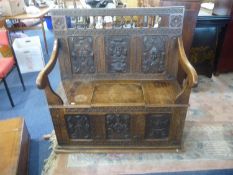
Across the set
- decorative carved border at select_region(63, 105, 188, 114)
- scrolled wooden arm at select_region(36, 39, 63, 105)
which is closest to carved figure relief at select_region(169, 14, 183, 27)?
decorative carved border at select_region(63, 105, 188, 114)

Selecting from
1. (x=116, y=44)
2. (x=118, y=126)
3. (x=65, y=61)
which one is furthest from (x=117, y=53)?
(x=118, y=126)

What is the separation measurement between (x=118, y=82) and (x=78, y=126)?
0.46 m

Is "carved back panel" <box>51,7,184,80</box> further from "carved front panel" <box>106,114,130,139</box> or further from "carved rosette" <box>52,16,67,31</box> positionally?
"carved front panel" <box>106,114,130,139</box>

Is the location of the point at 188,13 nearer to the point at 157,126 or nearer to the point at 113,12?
the point at 113,12

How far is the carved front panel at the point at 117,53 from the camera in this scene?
1604mm

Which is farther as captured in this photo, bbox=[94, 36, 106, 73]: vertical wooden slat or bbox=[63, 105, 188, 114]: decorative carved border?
bbox=[94, 36, 106, 73]: vertical wooden slat

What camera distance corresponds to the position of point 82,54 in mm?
1634

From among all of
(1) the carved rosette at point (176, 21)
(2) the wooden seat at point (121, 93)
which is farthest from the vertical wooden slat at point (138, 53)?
(1) the carved rosette at point (176, 21)

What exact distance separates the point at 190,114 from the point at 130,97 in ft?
2.76

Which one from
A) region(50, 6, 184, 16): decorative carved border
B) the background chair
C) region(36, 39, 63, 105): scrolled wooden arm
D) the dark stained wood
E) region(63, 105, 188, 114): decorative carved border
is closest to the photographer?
region(36, 39, 63, 105): scrolled wooden arm

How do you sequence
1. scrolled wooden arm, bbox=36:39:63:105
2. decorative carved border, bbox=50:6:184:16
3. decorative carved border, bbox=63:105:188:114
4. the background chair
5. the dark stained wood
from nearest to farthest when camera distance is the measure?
scrolled wooden arm, bbox=36:39:63:105 → decorative carved border, bbox=63:105:188:114 → decorative carved border, bbox=50:6:184:16 → the dark stained wood → the background chair

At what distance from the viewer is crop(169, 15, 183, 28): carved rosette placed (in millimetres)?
1508

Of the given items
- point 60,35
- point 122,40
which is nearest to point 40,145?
point 60,35

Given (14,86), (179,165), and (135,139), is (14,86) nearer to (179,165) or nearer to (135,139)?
(135,139)
